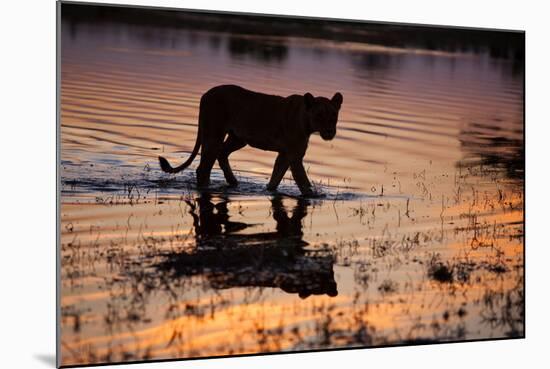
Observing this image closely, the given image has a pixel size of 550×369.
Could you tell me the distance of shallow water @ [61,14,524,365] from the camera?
663cm

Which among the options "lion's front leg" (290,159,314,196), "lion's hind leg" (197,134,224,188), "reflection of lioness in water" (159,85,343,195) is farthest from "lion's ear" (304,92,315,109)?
"lion's hind leg" (197,134,224,188)

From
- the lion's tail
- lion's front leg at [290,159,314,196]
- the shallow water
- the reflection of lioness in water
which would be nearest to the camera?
the shallow water

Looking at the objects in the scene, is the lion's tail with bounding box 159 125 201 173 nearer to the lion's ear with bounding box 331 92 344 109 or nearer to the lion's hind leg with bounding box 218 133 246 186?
the lion's hind leg with bounding box 218 133 246 186

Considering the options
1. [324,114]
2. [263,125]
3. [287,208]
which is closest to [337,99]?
[324,114]

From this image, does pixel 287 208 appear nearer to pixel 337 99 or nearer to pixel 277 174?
pixel 277 174

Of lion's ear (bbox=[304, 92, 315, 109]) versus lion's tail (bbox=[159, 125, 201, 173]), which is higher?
lion's ear (bbox=[304, 92, 315, 109])

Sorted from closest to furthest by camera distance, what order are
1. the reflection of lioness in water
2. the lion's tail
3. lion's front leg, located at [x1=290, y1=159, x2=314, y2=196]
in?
the lion's tail → the reflection of lioness in water → lion's front leg, located at [x1=290, y1=159, x2=314, y2=196]

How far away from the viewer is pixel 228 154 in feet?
23.2

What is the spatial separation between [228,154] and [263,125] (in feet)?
0.98

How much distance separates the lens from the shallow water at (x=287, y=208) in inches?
261

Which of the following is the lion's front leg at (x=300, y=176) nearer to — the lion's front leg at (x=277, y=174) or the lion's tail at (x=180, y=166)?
the lion's front leg at (x=277, y=174)

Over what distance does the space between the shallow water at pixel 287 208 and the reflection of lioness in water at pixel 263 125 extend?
0.18 feet

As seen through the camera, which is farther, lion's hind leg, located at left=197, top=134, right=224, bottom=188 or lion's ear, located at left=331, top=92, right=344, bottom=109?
lion's ear, located at left=331, top=92, right=344, bottom=109

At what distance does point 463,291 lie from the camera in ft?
24.2
